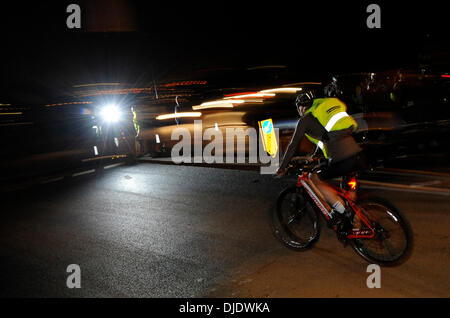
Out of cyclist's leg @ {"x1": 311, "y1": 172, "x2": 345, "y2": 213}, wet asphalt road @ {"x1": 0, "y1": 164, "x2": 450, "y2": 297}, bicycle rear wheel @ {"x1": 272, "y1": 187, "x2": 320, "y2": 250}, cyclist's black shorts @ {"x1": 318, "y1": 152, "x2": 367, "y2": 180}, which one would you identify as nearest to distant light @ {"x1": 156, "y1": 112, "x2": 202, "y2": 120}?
wet asphalt road @ {"x1": 0, "y1": 164, "x2": 450, "y2": 297}

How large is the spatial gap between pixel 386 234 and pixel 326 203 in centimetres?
71

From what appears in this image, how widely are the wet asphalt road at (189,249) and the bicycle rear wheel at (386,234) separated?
134 mm

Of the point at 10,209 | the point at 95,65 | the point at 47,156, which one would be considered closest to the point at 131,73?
the point at 95,65

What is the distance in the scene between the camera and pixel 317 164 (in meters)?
5.00

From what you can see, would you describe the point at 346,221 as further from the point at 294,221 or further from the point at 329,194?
the point at 294,221

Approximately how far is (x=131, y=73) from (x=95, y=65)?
228 inches

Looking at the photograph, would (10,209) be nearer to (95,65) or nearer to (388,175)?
(388,175)

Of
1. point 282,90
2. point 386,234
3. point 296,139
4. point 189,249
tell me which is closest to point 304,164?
Result: point 296,139

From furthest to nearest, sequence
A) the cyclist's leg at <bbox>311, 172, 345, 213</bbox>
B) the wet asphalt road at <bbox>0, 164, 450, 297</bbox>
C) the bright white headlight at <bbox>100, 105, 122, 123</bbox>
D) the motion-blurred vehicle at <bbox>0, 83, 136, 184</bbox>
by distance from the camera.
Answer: the bright white headlight at <bbox>100, 105, 122, 123</bbox>, the motion-blurred vehicle at <bbox>0, 83, 136, 184</bbox>, the cyclist's leg at <bbox>311, 172, 345, 213</bbox>, the wet asphalt road at <bbox>0, 164, 450, 297</bbox>

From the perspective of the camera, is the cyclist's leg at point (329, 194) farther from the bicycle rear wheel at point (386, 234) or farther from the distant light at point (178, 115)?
the distant light at point (178, 115)

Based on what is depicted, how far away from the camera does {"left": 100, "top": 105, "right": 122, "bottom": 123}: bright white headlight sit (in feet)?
47.1

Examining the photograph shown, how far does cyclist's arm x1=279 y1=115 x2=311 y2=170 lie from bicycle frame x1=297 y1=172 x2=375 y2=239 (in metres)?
0.30

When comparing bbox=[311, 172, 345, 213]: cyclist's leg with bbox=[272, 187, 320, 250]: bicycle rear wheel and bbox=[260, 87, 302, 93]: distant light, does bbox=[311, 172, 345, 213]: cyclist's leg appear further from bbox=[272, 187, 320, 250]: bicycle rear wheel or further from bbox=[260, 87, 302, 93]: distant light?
bbox=[260, 87, 302, 93]: distant light

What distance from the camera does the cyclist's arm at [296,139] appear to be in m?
4.73
